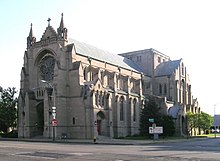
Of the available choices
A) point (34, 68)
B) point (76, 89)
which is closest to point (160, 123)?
point (76, 89)

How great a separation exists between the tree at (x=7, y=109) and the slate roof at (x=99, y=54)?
18.9m

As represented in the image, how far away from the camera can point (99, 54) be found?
238ft

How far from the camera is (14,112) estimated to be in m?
70.5

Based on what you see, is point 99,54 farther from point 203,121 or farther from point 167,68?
point 203,121

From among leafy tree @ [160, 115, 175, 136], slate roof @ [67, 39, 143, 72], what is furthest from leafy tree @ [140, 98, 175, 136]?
slate roof @ [67, 39, 143, 72]

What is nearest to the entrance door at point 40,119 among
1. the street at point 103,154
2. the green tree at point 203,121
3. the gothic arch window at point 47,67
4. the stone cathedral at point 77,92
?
Result: the stone cathedral at point 77,92

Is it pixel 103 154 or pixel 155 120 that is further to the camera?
pixel 155 120

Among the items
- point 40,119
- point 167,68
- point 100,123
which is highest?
point 167,68

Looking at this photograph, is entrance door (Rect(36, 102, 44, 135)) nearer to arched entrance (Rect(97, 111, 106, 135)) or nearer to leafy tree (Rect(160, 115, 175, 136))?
arched entrance (Rect(97, 111, 106, 135))

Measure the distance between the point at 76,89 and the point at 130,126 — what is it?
52.4ft

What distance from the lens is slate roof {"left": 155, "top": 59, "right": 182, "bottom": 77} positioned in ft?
281

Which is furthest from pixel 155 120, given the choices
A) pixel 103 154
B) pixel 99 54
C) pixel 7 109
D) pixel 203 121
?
pixel 103 154

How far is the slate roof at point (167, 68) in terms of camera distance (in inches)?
3368

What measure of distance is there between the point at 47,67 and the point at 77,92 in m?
9.57
